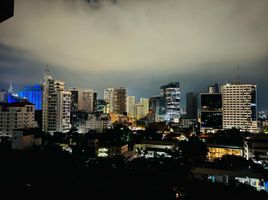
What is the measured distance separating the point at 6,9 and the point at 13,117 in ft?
68.0

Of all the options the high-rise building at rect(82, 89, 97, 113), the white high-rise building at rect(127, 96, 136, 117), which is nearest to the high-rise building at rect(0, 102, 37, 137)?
the high-rise building at rect(82, 89, 97, 113)

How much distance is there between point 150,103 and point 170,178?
4812 cm

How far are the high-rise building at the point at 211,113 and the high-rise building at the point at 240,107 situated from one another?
606 mm

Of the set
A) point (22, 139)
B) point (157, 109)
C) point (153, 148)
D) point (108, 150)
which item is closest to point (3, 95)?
point (22, 139)

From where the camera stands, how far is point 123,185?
601 cm

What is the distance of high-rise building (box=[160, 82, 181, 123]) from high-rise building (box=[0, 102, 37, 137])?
3192 centimetres

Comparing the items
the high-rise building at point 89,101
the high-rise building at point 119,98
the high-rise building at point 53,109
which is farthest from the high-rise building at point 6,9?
the high-rise building at point 119,98

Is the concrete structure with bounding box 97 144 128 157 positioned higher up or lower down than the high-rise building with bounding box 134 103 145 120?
lower down

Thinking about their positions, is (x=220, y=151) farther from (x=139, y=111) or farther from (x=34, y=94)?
(x=139, y=111)

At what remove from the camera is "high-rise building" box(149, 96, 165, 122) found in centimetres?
4892

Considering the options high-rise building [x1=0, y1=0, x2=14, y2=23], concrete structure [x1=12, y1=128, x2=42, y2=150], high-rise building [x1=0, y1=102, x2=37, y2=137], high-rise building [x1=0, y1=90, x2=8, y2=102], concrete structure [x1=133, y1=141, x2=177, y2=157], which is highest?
high-rise building [x1=0, y1=90, x2=8, y2=102]

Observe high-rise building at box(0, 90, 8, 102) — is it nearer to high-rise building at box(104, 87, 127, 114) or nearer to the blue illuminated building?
the blue illuminated building

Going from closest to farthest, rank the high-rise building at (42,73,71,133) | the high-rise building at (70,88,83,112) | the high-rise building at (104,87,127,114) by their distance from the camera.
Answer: the high-rise building at (42,73,71,133) < the high-rise building at (70,88,83,112) < the high-rise building at (104,87,127,114)

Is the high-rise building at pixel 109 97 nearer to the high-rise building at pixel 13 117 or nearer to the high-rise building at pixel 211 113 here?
the high-rise building at pixel 211 113
